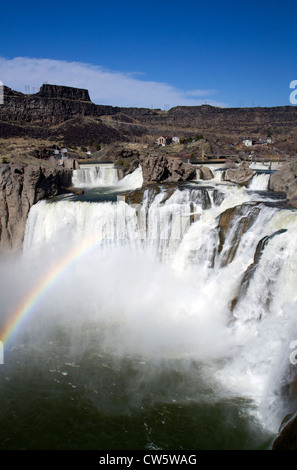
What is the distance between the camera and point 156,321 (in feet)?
44.2

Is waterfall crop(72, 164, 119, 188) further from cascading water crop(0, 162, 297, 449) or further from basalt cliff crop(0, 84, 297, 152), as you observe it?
basalt cliff crop(0, 84, 297, 152)

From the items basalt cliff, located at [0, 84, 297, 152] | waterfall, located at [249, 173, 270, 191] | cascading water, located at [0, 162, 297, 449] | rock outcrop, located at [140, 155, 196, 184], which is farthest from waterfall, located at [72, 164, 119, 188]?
basalt cliff, located at [0, 84, 297, 152]

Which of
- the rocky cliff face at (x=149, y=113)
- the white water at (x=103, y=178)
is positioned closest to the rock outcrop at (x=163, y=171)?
the white water at (x=103, y=178)

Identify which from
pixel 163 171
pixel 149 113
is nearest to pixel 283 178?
pixel 163 171

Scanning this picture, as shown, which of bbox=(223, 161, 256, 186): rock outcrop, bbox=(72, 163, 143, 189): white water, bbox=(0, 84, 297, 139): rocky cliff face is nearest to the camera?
bbox=(223, 161, 256, 186): rock outcrop

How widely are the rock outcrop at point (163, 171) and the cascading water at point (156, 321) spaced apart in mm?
4341

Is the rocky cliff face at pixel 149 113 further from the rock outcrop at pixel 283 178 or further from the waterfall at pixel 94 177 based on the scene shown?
the rock outcrop at pixel 283 178

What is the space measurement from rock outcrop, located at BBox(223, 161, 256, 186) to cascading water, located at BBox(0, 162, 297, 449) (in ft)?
9.43

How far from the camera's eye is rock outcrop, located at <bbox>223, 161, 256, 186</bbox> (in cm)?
2225

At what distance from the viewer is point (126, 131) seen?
94.0 m

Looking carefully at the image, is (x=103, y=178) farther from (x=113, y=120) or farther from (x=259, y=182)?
(x=113, y=120)

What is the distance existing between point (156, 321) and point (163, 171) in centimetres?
1288

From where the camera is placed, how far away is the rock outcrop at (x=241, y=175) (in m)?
22.2

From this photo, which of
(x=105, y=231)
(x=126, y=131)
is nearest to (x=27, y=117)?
(x=126, y=131)
